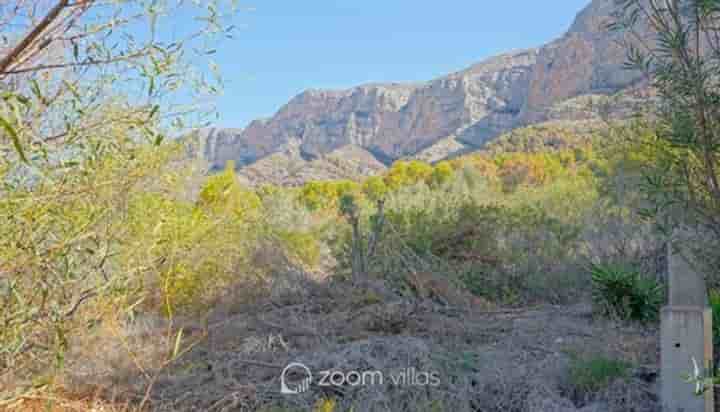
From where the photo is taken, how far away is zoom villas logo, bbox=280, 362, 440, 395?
3.39 meters

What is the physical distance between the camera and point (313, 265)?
805 centimetres

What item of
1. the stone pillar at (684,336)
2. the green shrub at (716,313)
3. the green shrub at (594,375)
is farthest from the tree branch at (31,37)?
the green shrub at (716,313)

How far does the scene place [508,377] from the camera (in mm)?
3559

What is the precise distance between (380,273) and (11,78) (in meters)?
4.79

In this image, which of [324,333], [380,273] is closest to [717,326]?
[324,333]

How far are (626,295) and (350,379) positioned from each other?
10.5 ft

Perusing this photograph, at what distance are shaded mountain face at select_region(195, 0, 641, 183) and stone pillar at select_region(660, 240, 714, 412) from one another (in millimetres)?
39820

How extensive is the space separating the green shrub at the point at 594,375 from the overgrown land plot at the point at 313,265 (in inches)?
0.6

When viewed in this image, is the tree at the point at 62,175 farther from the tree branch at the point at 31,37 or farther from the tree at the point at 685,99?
the tree at the point at 685,99

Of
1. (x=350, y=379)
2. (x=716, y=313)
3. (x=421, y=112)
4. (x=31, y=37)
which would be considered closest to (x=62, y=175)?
(x=31, y=37)

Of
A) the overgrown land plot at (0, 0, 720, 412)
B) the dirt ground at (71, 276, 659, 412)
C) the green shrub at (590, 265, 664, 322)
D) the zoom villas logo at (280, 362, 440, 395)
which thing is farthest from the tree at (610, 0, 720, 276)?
the green shrub at (590, 265, 664, 322)

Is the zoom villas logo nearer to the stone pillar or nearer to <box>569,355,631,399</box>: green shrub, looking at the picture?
<box>569,355,631,399</box>: green shrub

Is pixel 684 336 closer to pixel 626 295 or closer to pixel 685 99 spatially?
pixel 685 99

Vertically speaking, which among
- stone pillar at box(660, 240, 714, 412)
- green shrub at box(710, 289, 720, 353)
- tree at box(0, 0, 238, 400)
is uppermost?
tree at box(0, 0, 238, 400)
